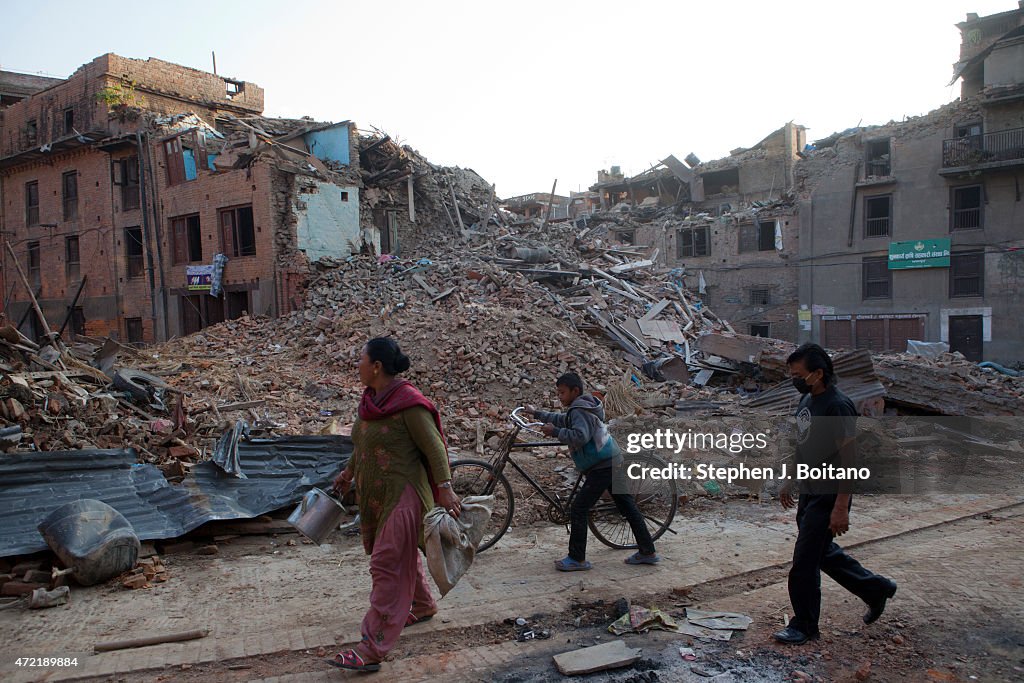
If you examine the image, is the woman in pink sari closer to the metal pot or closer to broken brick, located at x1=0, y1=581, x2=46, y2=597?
the metal pot

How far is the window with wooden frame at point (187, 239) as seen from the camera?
22.5 m

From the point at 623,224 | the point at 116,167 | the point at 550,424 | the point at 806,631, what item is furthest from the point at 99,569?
the point at 623,224

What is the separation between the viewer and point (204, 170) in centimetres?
2152

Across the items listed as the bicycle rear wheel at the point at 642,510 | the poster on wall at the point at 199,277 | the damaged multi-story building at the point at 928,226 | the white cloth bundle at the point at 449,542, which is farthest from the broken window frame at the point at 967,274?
the white cloth bundle at the point at 449,542

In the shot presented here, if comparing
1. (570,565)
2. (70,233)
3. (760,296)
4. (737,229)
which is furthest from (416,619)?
(737,229)

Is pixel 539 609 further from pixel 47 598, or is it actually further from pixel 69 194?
pixel 69 194

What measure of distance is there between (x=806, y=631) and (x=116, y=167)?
89.3ft

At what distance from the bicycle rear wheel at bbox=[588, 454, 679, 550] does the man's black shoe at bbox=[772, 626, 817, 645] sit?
1659mm

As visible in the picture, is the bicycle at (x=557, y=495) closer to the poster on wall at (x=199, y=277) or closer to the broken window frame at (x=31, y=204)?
the poster on wall at (x=199, y=277)

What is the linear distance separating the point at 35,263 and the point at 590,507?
30.4m

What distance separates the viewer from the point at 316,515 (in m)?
3.96

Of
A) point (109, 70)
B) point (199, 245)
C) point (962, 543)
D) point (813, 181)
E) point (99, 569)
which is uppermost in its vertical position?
point (109, 70)

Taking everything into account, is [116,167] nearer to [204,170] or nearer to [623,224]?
[204,170]

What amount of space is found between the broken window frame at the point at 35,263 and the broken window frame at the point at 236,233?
1129 centimetres
